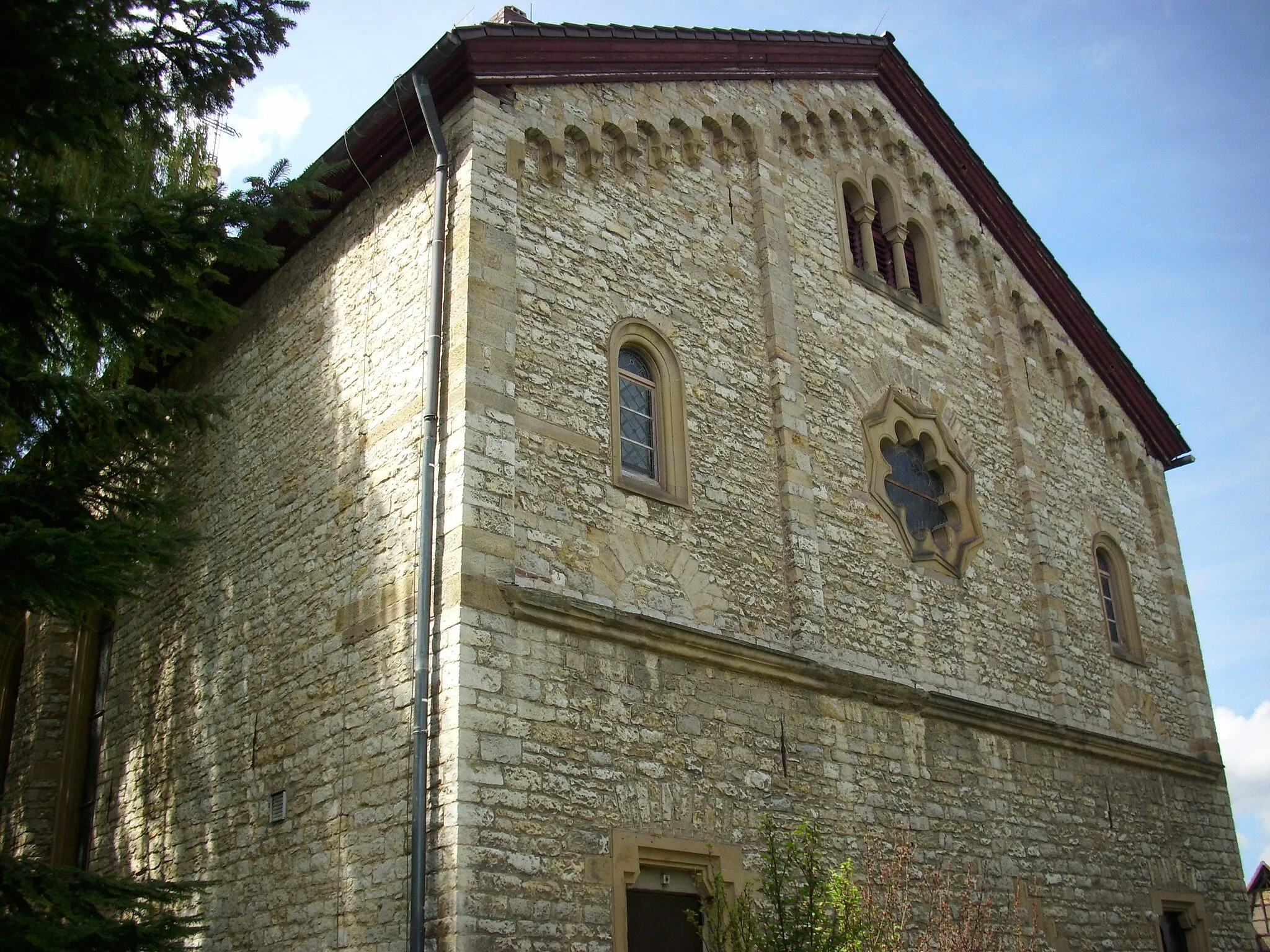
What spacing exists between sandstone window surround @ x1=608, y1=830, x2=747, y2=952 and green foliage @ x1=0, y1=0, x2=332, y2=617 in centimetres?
364

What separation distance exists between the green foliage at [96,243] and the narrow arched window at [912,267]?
869cm

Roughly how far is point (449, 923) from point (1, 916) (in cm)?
245

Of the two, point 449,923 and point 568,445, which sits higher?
point 568,445

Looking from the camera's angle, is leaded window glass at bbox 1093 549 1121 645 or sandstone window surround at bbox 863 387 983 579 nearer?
sandstone window surround at bbox 863 387 983 579

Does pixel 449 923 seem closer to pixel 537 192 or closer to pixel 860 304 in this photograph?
pixel 537 192

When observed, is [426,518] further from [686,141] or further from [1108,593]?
[1108,593]

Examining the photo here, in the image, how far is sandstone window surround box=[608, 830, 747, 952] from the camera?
27.7ft

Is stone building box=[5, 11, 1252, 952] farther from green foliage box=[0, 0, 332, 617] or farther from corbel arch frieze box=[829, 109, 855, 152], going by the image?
green foliage box=[0, 0, 332, 617]

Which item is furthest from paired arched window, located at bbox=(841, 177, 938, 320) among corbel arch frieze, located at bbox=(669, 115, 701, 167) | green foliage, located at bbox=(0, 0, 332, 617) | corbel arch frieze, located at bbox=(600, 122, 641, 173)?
green foliage, located at bbox=(0, 0, 332, 617)

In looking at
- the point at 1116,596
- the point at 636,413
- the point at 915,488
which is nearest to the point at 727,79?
the point at 636,413

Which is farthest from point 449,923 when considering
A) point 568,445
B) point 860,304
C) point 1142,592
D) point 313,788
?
point 1142,592

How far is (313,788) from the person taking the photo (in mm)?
9219

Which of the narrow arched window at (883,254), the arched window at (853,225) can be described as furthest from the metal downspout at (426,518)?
the narrow arched window at (883,254)

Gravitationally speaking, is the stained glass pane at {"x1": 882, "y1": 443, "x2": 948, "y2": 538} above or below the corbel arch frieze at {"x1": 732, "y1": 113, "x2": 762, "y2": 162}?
below
